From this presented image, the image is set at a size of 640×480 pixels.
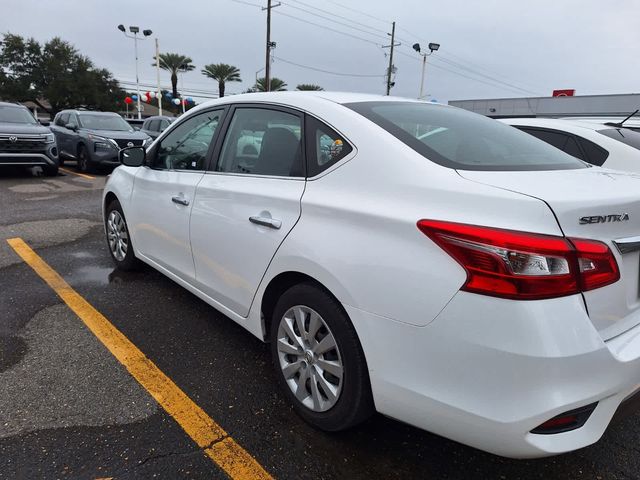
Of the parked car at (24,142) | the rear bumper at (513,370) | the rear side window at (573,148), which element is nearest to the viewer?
the rear bumper at (513,370)

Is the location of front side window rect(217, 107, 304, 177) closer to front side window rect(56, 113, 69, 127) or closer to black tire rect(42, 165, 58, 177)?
black tire rect(42, 165, 58, 177)

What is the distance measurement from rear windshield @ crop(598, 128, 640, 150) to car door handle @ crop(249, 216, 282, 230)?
397cm

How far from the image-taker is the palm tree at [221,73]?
41.8 metres

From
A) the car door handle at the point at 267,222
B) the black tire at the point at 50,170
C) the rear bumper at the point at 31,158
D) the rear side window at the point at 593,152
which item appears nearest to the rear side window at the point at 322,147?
the car door handle at the point at 267,222

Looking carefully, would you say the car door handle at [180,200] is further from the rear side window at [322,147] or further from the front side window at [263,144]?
the rear side window at [322,147]

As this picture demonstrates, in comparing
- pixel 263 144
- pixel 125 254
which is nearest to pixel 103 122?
pixel 125 254

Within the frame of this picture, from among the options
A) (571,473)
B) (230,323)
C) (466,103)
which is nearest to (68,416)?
(230,323)

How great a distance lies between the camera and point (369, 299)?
180 centimetres

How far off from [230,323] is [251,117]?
5.03 ft

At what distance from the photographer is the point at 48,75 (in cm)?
4375

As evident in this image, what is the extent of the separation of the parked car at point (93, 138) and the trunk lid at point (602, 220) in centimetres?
1111

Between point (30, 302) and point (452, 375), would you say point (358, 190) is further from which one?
point (30, 302)

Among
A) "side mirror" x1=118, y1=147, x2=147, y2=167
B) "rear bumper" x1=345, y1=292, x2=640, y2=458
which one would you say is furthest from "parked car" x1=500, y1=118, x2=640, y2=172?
"side mirror" x1=118, y1=147, x2=147, y2=167

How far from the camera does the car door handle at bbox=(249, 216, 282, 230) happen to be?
227cm
